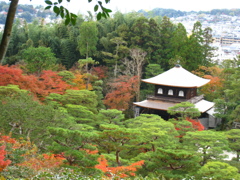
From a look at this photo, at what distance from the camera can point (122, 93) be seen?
2305 cm

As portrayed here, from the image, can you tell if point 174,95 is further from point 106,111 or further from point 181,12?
point 181,12

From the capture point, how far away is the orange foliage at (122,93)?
2239 centimetres

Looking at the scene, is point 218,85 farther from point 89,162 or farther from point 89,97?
point 89,162

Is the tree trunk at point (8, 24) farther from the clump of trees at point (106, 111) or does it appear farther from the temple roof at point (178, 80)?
the temple roof at point (178, 80)

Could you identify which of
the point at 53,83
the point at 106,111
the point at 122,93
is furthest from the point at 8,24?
the point at 122,93

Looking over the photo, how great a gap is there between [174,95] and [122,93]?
3.51m

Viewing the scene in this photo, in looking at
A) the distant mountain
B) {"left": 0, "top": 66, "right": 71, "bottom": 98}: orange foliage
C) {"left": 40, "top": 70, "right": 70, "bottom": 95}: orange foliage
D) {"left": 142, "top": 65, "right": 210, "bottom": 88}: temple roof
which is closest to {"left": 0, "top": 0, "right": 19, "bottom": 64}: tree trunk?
{"left": 0, "top": 66, "right": 71, "bottom": 98}: orange foliage

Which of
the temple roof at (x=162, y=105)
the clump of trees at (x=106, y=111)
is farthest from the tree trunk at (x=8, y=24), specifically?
the temple roof at (x=162, y=105)

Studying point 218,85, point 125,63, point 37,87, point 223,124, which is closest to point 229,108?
point 223,124

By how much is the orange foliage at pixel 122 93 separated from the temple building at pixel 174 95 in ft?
3.03

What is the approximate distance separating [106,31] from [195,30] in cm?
772

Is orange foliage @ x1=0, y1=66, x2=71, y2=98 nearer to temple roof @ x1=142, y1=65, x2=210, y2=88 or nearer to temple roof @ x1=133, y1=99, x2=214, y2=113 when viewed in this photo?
temple roof @ x1=133, y1=99, x2=214, y2=113

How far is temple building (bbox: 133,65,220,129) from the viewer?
21.6m

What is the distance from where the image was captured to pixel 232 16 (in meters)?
147
